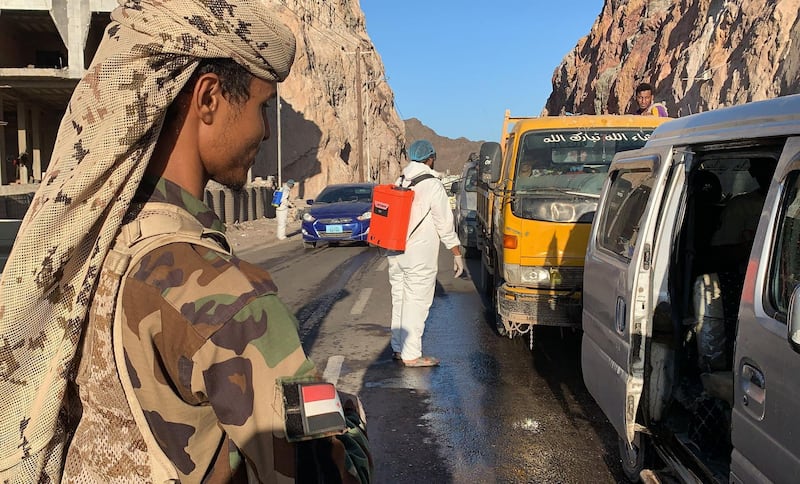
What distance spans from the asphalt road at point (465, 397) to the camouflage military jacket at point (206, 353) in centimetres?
295

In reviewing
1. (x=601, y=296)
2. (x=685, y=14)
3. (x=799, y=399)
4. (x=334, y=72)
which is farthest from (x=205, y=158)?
(x=334, y=72)

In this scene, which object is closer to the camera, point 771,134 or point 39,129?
point 771,134

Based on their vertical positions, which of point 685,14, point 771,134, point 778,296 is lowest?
point 778,296

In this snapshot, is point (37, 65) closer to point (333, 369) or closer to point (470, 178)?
point (470, 178)

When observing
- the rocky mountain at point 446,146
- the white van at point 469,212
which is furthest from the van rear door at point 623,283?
the rocky mountain at point 446,146

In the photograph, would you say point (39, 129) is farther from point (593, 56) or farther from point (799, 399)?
point (593, 56)

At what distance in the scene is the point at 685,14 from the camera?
1415 inches

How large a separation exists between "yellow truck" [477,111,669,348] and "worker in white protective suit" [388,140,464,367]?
71 centimetres

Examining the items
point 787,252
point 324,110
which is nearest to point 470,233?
point 787,252

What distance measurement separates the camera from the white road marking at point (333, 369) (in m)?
5.65

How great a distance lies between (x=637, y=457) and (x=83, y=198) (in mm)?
3297

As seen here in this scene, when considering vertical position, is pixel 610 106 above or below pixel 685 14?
below

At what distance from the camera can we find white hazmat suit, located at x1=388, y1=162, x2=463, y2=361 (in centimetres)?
599

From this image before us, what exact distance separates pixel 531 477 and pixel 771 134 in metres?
2.33
